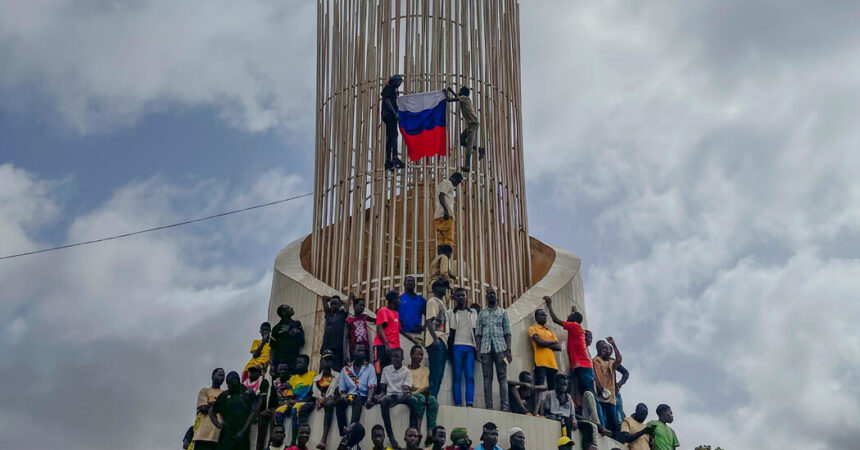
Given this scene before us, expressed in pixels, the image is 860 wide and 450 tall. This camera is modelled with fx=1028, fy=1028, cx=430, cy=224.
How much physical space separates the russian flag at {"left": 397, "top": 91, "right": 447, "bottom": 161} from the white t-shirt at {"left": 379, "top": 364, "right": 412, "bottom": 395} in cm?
501

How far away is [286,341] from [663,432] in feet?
16.6

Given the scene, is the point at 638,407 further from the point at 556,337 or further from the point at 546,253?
the point at 546,253

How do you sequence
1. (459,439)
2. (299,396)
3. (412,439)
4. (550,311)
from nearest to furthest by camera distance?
(412,439) → (459,439) → (299,396) → (550,311)

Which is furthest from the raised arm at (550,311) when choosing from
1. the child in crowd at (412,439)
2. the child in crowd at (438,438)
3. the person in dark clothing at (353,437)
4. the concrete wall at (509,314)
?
the person in dark clothing at (353,437)

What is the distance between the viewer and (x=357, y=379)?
463 inches

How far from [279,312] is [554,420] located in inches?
162

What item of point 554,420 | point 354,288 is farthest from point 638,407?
point 354,288

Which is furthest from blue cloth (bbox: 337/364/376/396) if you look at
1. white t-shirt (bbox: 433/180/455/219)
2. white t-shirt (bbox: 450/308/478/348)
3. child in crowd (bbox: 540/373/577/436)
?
white t-shirt (bbox: 433/180/455/219)

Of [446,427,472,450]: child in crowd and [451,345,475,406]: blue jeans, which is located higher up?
[451,345,475,406]: blue jeans

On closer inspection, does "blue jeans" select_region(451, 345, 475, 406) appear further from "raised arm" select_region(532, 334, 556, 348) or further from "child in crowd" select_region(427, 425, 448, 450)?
"child in crowd" select_region(427, 425, 448, 450)

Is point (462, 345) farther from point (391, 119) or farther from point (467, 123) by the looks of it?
point (391, 119)

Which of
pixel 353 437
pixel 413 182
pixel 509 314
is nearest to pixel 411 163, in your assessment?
pixel 413 182

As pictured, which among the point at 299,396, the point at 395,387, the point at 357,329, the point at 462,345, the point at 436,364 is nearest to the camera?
the point at 395,387

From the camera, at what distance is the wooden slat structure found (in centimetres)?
1577
